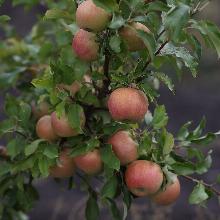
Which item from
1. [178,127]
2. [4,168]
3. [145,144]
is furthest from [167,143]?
[178,127]

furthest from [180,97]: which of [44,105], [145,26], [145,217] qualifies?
[145,26]

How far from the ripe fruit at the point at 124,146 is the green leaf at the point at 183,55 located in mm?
196

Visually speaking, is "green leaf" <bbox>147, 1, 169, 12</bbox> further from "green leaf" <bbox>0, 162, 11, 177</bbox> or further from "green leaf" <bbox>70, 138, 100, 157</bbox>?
"green leaf" <bbox>0, 162, 11, 177</bbox>

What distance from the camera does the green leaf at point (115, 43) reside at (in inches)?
38.8

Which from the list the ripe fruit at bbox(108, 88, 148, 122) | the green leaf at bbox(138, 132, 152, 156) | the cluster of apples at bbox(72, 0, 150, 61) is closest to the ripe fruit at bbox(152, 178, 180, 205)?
the green leaf at bbox(138, 132, 152, 156)

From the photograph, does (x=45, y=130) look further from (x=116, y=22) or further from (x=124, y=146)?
(x=116, y=22)

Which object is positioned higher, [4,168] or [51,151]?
[51,151]

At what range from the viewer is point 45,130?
1.22m

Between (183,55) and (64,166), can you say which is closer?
(183,55)

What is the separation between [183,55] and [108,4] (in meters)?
0.20

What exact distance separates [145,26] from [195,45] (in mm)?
108

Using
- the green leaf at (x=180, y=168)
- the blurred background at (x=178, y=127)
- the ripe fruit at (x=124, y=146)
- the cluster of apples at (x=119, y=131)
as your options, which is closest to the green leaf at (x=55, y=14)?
the cluster of apples at (x=119, y=131)

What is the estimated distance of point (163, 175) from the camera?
1.15 m

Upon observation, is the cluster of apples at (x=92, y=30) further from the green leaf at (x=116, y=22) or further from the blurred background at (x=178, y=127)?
the blurred background at (x=178, y=127)
